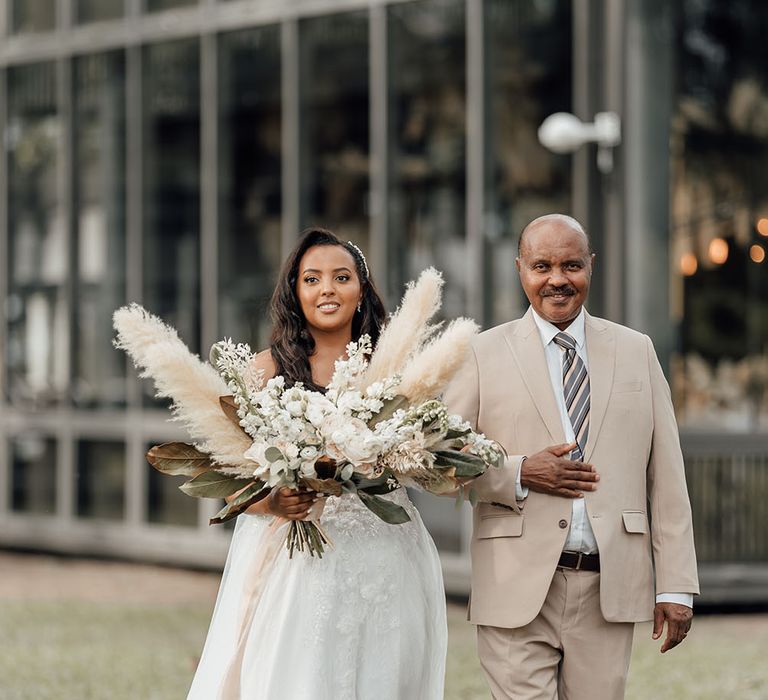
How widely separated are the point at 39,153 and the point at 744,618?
7.63 m

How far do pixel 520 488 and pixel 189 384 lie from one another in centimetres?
99

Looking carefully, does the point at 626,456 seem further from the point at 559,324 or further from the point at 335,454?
the point at 335,454

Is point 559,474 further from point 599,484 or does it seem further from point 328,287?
point 328,287

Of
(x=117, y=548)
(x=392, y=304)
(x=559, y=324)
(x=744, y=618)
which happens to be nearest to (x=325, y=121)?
(x=392, y=304)

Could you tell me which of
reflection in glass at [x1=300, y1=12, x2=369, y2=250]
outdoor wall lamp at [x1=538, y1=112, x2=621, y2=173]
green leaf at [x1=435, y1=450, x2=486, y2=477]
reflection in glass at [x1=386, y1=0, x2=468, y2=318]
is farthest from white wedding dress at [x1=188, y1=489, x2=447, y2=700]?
reflection in glass at [x1=300, y1=12, x2=369, y2=250]

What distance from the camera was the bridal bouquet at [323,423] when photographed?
3.86 metres

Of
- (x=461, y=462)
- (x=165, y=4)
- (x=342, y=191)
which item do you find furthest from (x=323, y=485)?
(x=165, y=4)

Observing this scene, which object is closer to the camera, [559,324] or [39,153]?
[559,324]

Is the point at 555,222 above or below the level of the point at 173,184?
below

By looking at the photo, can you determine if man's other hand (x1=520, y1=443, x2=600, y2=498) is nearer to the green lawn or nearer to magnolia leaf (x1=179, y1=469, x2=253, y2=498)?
magnolia leaf (x1=179, y1=469, x2=253, y2=498)

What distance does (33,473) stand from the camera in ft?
43.3

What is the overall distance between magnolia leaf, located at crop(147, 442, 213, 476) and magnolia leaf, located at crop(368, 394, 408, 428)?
1.64 ft

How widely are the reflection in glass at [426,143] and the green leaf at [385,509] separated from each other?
6.62 m

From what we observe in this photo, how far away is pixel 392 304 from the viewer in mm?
10719
